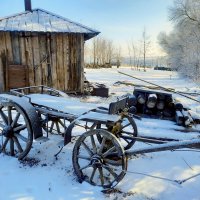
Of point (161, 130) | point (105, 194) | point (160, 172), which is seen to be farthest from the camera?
point (161, 130)

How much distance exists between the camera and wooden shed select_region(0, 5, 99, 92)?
11211 mm

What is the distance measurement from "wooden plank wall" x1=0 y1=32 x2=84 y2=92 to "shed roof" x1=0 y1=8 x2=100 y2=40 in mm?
355

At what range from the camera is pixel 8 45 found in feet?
36.8

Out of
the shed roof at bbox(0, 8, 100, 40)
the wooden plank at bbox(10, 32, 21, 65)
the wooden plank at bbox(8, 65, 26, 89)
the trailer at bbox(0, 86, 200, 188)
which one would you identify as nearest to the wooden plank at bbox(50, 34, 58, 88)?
the shed roof at bbox(0, 8, 100, 40)

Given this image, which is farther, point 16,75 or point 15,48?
point 16,75

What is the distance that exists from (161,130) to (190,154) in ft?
5.80

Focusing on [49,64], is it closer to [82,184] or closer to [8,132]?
[8,132]

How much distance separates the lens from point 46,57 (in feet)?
38.5

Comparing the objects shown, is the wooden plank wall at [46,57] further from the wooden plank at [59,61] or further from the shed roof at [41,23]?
the shed roof at [41,23]

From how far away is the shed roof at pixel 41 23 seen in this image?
10961 mm

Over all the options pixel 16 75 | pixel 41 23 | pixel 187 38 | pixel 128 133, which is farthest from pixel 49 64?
pixel 187 38

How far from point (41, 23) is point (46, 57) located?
4.87 feet

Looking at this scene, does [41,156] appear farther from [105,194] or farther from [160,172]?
[160,172]

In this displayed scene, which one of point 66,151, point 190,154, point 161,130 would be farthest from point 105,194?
point 161,130
